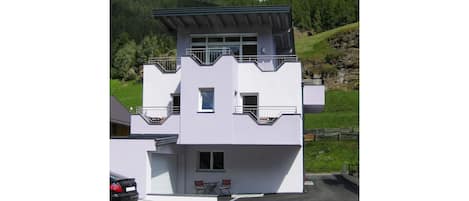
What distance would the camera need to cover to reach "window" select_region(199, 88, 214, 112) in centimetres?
1442

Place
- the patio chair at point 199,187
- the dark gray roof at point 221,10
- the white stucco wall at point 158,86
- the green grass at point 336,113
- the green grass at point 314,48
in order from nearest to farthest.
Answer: the patio chair at point 199,187, the dark gray roof at point 221,10, the white stucco wall at point 158,86, the green grass at point 336,113, the green grass at point 314,48

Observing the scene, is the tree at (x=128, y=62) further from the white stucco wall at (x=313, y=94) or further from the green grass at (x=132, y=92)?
the white stucco wall at (x=313, y=94)

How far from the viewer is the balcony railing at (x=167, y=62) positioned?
16078mm

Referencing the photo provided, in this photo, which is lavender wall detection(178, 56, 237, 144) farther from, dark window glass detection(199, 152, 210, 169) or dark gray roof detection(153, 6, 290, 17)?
dark gray roof detection(153, 6, 290, 17)

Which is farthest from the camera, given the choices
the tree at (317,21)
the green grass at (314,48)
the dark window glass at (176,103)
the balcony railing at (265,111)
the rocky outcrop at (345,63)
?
the green grass at (314,48)

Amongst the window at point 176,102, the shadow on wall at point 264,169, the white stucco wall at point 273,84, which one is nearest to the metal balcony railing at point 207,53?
the white stucco wall at point 273,84

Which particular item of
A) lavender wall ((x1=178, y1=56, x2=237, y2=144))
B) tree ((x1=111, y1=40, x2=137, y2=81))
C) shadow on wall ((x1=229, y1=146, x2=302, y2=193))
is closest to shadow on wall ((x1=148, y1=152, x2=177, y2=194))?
lavender wall ((x1=178, y1=56, x2=237, y2=144))

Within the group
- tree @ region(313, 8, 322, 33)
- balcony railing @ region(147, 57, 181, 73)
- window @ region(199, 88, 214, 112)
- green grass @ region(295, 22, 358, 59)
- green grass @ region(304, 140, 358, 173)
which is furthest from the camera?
green grass @ region(295, 22, 358, 59)

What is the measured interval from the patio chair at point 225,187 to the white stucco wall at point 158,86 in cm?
298

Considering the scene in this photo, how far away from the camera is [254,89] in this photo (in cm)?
1528
